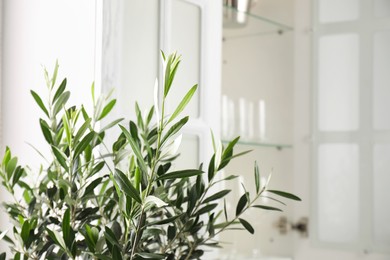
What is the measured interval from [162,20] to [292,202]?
107cm

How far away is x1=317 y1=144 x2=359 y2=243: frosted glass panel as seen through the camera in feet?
7.77

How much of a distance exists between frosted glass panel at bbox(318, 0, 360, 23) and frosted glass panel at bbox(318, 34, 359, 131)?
6 cm

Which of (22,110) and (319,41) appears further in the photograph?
(319,41)

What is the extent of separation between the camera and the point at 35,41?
4.97ft

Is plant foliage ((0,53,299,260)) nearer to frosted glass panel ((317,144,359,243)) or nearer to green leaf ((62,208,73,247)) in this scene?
green leaf ((62,208,73,247))

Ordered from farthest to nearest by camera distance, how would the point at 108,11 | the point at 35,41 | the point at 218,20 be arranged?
1. the point at 218,20
2. the point at 35,41
3. the point at 108,11

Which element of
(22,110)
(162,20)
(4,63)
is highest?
(162,20)

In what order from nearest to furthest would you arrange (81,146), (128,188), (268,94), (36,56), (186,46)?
(128,188)
(81,146)
(36,56)
(186,46)
(268,94)

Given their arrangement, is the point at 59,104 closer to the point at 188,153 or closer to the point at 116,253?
the point at 116,253

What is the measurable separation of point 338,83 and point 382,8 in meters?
0.30

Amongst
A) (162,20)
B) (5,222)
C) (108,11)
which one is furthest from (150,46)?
(5,222)

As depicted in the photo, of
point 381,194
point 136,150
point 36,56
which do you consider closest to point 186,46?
point 36,56

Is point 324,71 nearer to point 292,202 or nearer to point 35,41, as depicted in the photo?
point 292,202

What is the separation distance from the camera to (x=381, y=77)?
235cm
